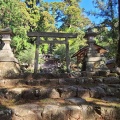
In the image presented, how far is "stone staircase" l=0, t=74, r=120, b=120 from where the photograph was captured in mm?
3164

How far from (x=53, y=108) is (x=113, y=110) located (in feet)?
3.67

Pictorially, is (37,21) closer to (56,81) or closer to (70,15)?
(70,15)

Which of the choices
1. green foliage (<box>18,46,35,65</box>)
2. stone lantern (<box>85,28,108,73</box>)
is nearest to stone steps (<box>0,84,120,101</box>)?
stone lantern (<box>85,28,108,73</box>)

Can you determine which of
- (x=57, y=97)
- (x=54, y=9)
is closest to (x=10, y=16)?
(x=54, y=9)

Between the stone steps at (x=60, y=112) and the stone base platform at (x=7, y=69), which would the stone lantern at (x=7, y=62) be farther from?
the stone steps at (x=60, y=112)

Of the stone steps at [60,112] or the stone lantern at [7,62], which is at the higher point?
the stone lantern at [7,62]

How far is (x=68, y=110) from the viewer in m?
3.25

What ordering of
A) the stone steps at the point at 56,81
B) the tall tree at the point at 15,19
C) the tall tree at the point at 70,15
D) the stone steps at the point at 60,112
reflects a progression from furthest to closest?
the tall tree at the point at 70,15
the tall tree at the point at 15,19
the stone steps at the point at 56,81
the stone steps at the point at 60,112

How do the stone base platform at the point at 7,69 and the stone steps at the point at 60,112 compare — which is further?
the stone base platform at the point at 7,69

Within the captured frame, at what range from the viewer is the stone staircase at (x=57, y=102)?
3164mm

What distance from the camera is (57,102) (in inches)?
144

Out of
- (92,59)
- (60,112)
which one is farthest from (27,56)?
(60,112)

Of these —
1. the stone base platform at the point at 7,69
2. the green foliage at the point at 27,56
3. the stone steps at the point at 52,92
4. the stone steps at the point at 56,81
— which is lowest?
the stone steps at the point at 52,92

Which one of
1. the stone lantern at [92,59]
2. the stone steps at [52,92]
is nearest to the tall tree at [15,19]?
the stone lantern at [92,59]
